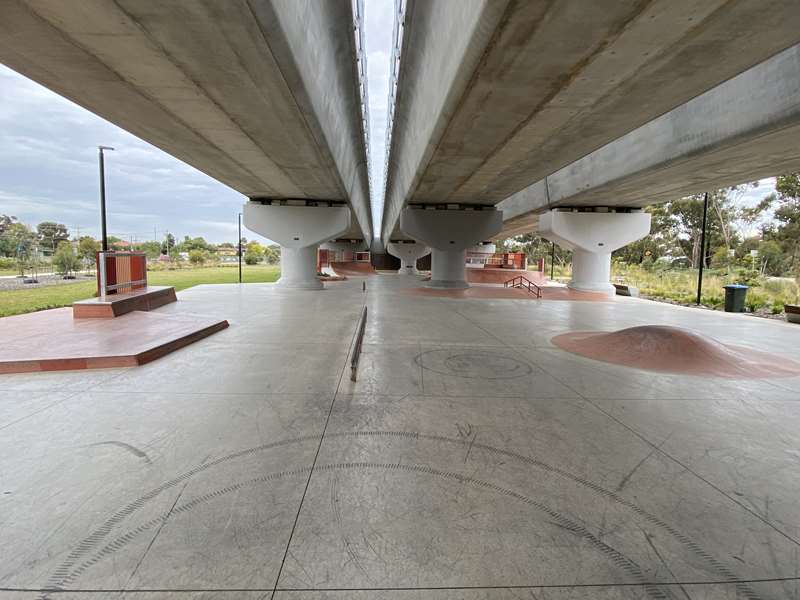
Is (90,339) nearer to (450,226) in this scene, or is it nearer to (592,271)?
(450,226)

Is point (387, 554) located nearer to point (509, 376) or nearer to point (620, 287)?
point (509, 376)

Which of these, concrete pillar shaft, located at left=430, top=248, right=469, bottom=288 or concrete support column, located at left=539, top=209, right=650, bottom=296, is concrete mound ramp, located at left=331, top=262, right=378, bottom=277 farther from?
concrete support column, located at left=539, top=209, right=650, bottom=296

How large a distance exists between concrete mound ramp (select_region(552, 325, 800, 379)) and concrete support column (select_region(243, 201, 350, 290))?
18.2m

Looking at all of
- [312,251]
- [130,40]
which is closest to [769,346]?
[130,40]

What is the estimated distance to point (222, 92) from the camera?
8430 mm

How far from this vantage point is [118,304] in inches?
448

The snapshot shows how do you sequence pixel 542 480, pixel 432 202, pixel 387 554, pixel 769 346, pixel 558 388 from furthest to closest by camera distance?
pixel 432 202 → pixel 769 346 → pixel 558 388 → pixel 542 480 → pixel 387 554

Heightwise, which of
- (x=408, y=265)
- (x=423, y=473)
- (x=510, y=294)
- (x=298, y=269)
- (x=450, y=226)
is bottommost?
(x=423, y=473)

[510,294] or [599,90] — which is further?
[510,294]

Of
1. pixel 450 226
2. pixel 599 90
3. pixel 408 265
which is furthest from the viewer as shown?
pixel 408 265

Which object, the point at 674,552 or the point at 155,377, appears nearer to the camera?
the point at 674,552

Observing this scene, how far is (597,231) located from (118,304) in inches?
988

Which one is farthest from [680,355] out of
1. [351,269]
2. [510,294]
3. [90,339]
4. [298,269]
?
[351,269]

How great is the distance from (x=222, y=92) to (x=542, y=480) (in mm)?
9141
